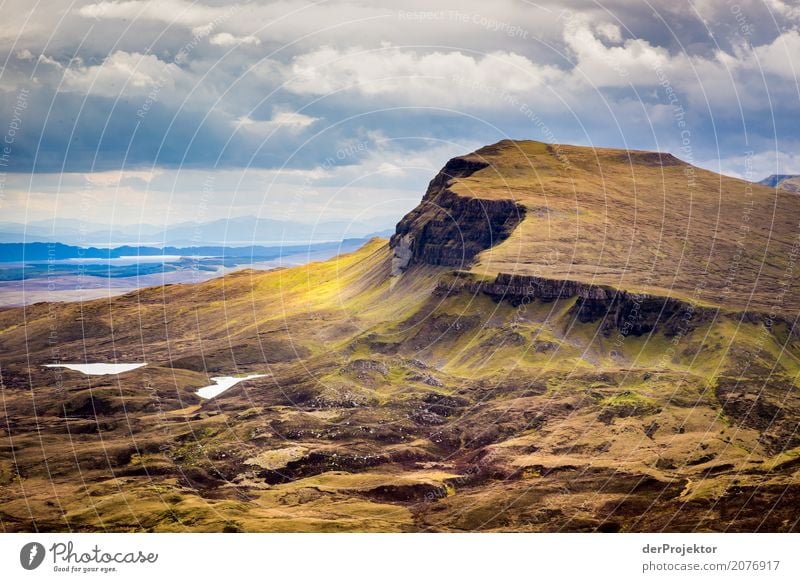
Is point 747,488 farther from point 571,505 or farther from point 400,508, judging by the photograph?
point 400,508

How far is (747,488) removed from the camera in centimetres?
19838

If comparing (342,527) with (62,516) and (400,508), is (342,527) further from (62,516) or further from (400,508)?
(62,516)

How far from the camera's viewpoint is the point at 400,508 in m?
198
